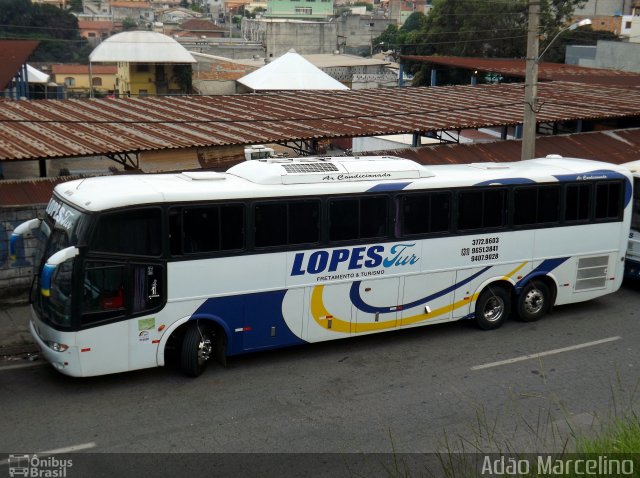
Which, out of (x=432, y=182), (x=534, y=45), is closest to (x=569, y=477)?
(x=432, y=182)

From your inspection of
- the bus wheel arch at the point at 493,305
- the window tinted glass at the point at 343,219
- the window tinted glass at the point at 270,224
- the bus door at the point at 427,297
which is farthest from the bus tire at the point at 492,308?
the window tinted glass at the point at 270,224

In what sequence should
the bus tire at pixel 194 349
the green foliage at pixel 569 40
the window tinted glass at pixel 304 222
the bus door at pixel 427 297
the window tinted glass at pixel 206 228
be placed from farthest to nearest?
the green foliage at pixel 569 40 < the bus door at pixel 427 297 < the window tinted glass at pixel 304 222 < the bus tire at pixel 194 349 < the window tinted glass at pixel 206 228

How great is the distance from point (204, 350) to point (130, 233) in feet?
7.22

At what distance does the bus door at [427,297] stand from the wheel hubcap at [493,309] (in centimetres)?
94

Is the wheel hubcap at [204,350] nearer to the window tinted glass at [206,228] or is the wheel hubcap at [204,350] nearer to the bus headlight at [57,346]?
the window tinted glass at [206,228]

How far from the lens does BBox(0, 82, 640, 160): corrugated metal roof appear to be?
Answer: 17.2 meters

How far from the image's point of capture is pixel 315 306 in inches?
485

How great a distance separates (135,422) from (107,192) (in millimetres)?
3241

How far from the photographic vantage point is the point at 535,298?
48.3 ft

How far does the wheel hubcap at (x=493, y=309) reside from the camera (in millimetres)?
14234

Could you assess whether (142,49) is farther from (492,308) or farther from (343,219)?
(343,219)

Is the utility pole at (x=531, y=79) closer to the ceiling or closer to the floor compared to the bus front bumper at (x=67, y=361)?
closer to the ceiling

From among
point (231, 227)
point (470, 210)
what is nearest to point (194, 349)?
point (231, 227)

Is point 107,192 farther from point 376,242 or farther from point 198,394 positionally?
point 376,242
